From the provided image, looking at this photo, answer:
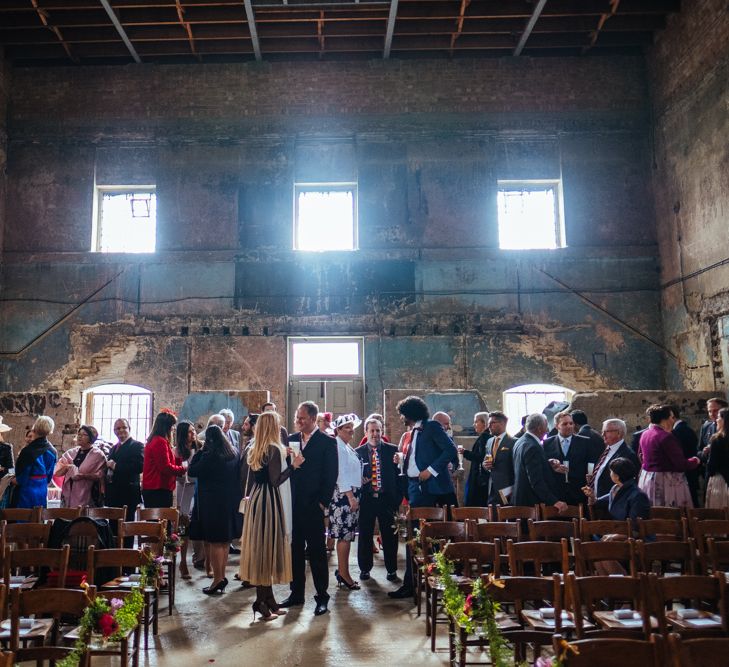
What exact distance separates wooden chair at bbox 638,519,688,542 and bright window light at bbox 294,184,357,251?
9.41 m

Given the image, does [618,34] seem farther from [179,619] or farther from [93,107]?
[179,619]

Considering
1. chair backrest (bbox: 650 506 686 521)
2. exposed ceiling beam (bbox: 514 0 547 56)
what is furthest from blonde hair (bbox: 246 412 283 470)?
exposed ceiling beam (bbox: 514 0 547 56)

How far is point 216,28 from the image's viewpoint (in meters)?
13.5

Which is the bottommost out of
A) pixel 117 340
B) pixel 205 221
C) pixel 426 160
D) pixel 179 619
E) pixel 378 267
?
pixel 179 619

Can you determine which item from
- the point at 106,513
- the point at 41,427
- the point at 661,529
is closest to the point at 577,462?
the point at 661,529

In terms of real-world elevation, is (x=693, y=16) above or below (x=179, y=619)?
above

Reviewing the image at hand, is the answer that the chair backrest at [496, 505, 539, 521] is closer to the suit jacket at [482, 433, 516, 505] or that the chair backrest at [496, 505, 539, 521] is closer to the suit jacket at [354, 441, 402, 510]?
the suit jacket at [482, 433, 516, 505]

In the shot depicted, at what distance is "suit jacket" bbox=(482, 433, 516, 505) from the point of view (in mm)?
7527

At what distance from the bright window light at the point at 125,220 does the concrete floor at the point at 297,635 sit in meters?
8.83

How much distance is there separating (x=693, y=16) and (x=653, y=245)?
162 inches

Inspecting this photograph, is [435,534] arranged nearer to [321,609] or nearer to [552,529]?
[552,529]

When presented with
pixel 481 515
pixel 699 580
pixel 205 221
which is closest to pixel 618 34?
pixel 205 221

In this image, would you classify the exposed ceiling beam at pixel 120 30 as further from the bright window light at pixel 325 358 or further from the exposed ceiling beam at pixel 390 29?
the bright window light at pixel 325 358

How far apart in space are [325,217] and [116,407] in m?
5.53
